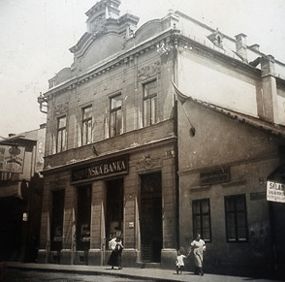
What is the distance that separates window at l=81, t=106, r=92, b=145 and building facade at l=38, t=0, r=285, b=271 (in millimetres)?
57

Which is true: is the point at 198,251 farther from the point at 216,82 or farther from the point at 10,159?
the point at 10,159

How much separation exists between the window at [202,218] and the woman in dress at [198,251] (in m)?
0.32

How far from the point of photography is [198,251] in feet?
30.7

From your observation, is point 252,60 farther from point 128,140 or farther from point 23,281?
point 23,281

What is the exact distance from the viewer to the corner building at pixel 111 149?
38.7 feet

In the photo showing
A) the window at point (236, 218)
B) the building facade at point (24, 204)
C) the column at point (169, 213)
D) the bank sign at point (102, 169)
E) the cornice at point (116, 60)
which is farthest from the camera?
the building facade at point (24, 204)

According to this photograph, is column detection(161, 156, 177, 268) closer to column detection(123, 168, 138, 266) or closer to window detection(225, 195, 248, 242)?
column detection(123, 168, 138, 266)

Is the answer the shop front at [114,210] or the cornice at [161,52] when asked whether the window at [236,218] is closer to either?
the shop front at [114,210]

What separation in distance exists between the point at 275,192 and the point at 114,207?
7.22m

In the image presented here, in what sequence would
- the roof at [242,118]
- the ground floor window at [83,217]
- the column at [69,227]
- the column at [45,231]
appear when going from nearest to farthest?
the roof at [242,118]
the ground floor window at [83,217]
the column at [69,227]
the column at [45,231]

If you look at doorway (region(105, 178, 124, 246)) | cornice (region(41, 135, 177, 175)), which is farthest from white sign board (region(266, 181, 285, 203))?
doorway (region(105, 178, 124, 246))

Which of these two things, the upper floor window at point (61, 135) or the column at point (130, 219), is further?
the upper floor window at point (61, 135)

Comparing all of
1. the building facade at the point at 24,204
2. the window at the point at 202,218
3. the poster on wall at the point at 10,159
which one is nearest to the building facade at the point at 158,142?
the window at the point at 202,218

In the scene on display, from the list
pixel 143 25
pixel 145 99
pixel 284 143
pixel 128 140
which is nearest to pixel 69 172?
pixel 128 140
